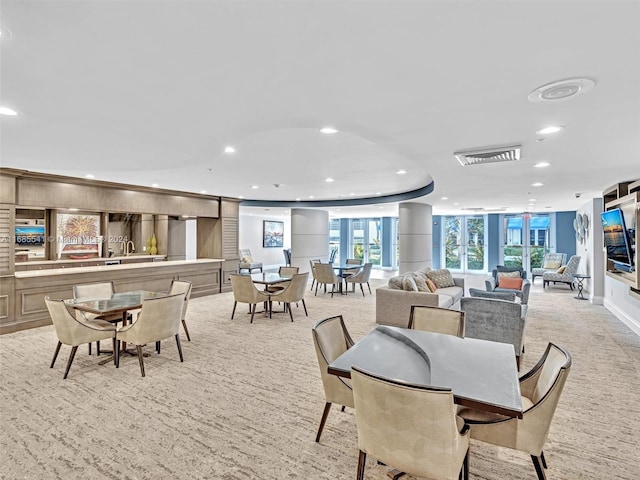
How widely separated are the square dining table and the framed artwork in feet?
42.5

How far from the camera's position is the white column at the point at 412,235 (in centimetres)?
885

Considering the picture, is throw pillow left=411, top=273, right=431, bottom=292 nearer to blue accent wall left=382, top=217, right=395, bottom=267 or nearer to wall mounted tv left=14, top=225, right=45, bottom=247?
wall mounted tv left=14, top=225, right=45, bottom=247

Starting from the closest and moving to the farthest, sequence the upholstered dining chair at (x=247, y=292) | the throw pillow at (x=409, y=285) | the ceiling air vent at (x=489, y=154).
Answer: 1. the ceiling air vent at (x=489, y=154)
2. the throw pillow at (x=409, y=285)
3. the upholstered dining chair at (x=247, y=292)

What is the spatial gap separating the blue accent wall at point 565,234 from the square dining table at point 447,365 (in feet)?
39.0

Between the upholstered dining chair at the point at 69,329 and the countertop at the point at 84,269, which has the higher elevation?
the countertop at the point at 84,269

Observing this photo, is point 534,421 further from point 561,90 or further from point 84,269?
point 84,269

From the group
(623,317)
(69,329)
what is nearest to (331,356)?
(69,329)

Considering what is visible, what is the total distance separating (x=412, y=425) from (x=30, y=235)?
904 centimetres

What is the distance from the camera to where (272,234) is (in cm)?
1578

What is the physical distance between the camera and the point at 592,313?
6703 mm

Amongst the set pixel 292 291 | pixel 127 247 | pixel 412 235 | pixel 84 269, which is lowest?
pixel 292 291

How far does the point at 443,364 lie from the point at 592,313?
21.4 feet

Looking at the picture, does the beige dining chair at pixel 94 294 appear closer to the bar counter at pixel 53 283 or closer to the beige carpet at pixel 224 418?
the beige carpet at pixel 224 418

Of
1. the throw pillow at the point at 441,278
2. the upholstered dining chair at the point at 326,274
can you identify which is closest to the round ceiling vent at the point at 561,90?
the throw pillow at the point at 441,278
